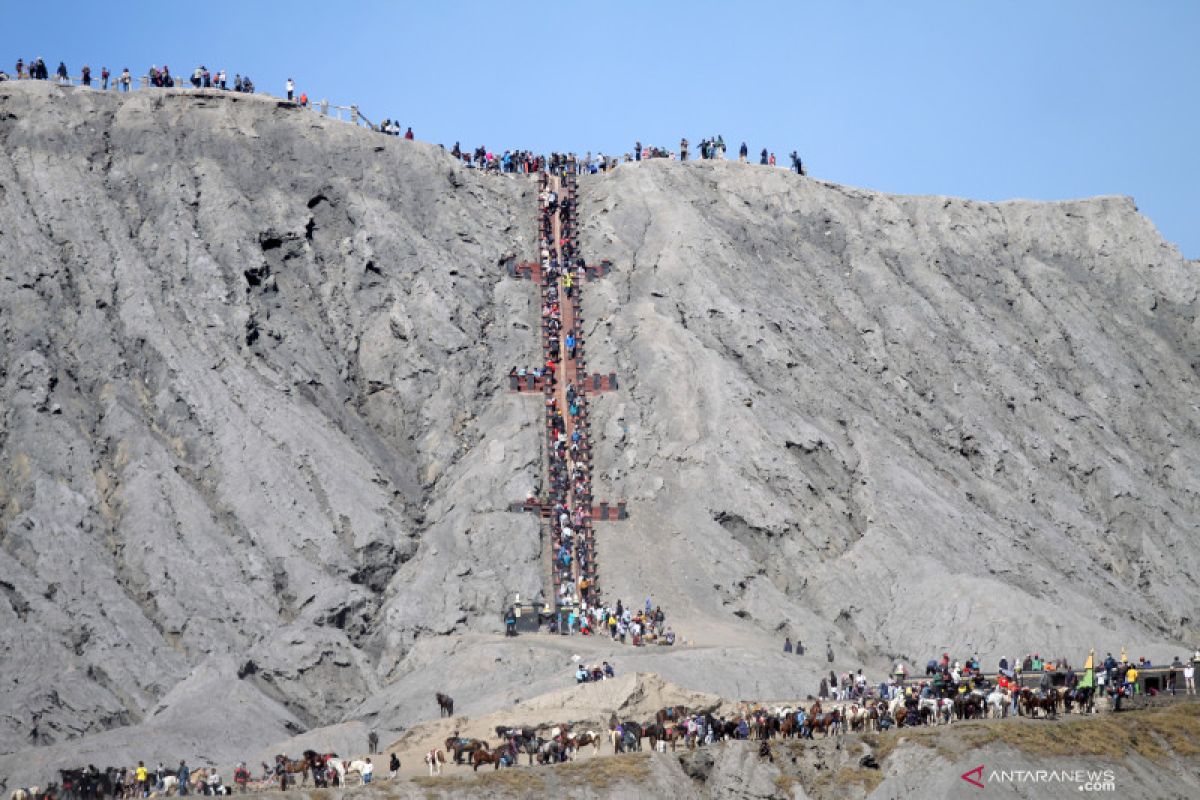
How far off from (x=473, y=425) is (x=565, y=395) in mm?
4239

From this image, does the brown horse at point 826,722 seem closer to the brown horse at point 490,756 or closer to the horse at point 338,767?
the brown horse at point 490,756

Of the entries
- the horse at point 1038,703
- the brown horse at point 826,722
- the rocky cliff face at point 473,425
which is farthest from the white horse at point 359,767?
the horse at point 1038,703

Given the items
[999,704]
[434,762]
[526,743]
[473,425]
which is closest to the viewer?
[434,762]

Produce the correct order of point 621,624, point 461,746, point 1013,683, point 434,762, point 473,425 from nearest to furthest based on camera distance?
point 434,762 < point 461,746 < point 1013,683 < point 621,624 < point 473,425

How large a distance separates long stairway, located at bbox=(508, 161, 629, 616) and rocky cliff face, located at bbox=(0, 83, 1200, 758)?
935mm

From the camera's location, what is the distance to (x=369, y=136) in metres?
96.2

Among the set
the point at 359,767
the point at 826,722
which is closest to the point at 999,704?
the point at 826,722

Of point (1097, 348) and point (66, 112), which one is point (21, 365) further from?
point (1097, 348)

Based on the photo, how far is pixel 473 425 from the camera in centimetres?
8525

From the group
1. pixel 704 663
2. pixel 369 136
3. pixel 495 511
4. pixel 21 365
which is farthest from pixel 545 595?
pixel 369 136

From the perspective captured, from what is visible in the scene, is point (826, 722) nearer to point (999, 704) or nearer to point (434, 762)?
point (999, 704)

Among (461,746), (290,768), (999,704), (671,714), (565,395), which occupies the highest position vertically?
(565,395)

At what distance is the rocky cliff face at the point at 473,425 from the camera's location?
7100 cm

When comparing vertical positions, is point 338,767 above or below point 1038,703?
below
